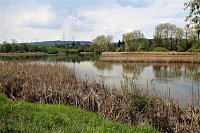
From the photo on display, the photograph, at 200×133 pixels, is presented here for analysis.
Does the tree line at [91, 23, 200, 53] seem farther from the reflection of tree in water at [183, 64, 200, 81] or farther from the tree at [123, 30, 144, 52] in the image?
the reflection of tree in water at [183, 64, 200, 81]

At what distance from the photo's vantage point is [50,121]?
22.6ft

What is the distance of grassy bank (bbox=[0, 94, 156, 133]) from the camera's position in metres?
5.92

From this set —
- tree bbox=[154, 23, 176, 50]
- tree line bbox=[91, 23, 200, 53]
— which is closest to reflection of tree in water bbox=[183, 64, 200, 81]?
tree line bbox=[91, 23, 200, 53]

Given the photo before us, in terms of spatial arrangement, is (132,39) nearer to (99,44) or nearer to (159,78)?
(99,44)

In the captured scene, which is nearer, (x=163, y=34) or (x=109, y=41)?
(x=163, y=34)

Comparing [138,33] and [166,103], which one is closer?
[166,103]

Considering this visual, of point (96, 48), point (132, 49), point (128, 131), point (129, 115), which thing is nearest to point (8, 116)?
point (128, 131)

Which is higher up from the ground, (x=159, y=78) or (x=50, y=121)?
(x=50, y=121)

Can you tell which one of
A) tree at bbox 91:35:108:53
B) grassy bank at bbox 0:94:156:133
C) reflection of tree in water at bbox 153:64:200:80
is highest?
tree at bbox 91:35:108:53

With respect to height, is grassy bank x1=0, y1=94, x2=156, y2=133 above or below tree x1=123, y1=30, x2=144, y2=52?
below

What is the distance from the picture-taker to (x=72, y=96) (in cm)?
1066

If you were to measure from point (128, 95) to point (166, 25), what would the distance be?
216 feet

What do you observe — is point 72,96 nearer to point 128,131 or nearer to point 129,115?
point 129,115

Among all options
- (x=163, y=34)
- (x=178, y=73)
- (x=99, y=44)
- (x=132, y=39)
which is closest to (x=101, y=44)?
(x=99, y=44)
